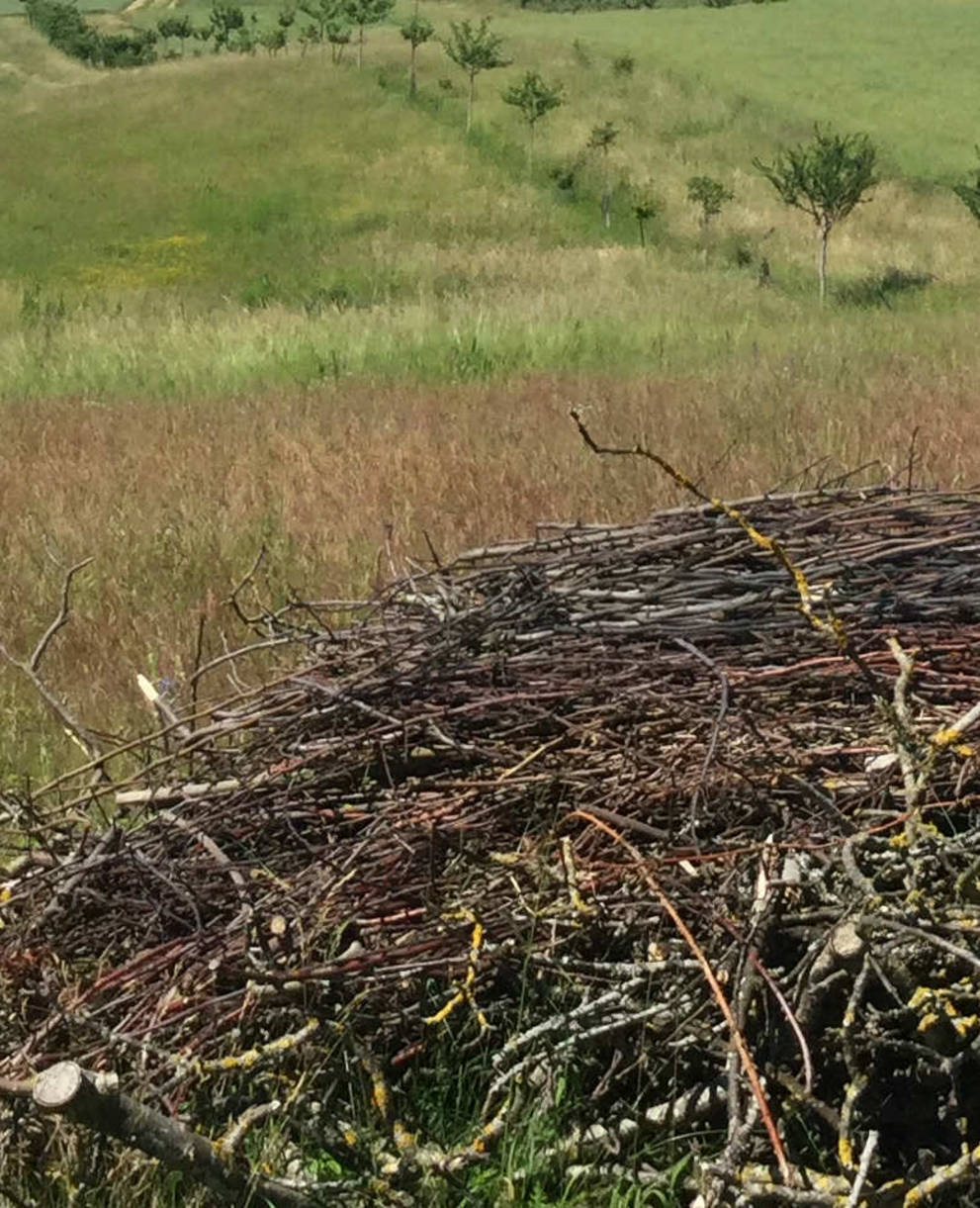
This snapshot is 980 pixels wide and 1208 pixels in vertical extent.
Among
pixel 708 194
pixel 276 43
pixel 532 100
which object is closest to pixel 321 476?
pixel 708 194

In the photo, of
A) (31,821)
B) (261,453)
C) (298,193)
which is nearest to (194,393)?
(261,453)

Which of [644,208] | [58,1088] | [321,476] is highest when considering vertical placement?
[58,1088]

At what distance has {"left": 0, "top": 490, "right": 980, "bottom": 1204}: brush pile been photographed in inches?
79.7

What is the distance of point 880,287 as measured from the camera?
27469 mm

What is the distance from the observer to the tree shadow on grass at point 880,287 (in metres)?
25.0

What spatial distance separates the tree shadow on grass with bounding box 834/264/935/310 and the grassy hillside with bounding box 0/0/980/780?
153mm

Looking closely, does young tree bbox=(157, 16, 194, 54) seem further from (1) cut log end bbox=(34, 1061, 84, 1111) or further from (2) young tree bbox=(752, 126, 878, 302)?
(1) cut log end bbox=(34, 1061, 84, 1111)

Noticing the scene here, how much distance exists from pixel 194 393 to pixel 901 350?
6.50 m

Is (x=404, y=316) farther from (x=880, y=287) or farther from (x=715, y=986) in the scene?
(x=715, y=986)

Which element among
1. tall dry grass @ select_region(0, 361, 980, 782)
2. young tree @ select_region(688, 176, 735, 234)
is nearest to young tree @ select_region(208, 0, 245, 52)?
young tree @ select_region(688, 176, 735, 234)

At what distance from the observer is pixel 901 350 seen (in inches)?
488

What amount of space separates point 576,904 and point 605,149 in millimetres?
39935

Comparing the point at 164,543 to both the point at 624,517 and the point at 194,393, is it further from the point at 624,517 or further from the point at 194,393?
the point at 194,393

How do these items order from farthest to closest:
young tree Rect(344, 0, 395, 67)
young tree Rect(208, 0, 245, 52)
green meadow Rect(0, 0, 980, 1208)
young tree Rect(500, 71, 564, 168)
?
1. young tree Rect(208, 0, 245, 52)
2. young tree Rect(344, 0, 395, 67)
3. young tree Rect(500, 71, 564, 168)
4. green meadow Rect(0, 0, 980, 1208)
